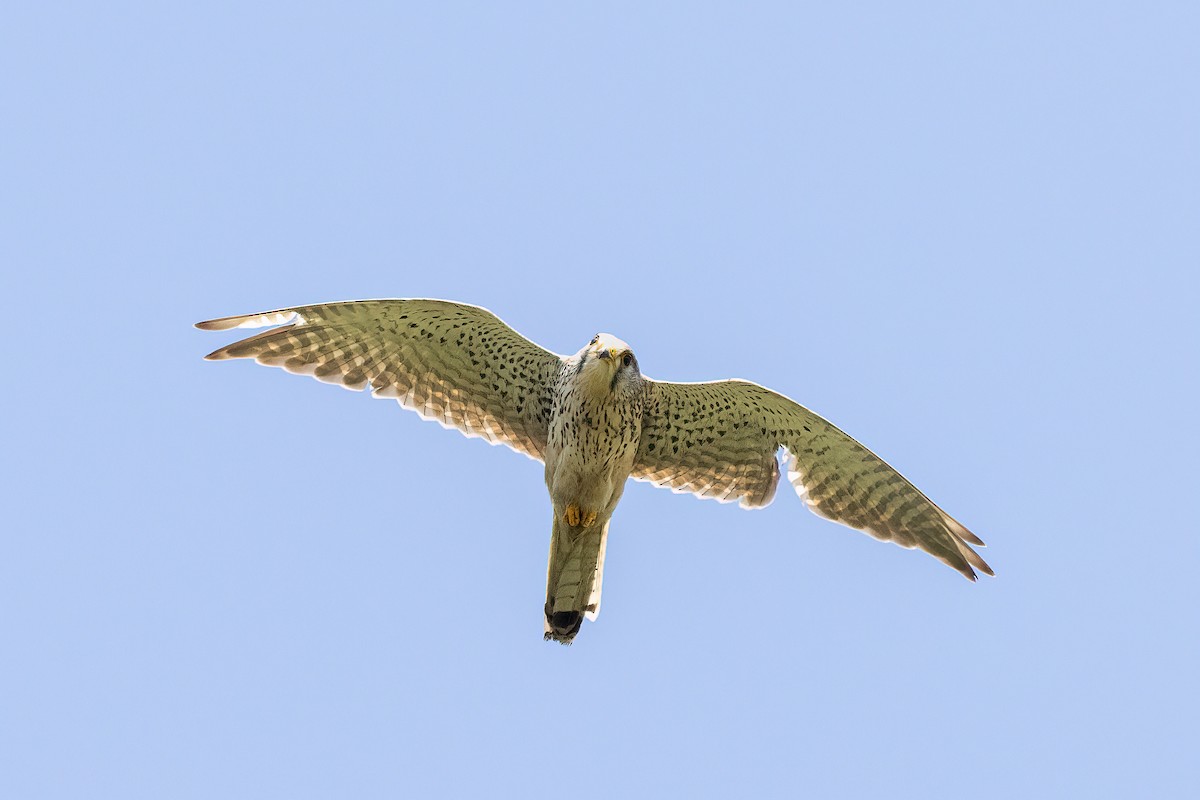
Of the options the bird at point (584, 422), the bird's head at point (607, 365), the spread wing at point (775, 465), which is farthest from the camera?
the spread wing at point (775, 465)

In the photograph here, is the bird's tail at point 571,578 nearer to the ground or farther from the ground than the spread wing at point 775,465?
nearer to the ground

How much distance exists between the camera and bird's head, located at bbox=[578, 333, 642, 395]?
10.3m

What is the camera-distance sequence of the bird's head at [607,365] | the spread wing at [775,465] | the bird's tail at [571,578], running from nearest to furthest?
the bird's head at [607,365] < the bird's tail at [571,578] < the spread wing at [775,465]

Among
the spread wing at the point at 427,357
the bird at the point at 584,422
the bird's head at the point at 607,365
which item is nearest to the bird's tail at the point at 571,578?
the bird at the point at 584,422

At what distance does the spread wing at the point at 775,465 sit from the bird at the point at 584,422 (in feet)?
0.04

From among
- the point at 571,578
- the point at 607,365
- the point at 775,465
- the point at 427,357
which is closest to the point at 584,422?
the point at 607,365

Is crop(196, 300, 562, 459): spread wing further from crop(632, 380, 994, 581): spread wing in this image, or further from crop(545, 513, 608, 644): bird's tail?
crop(632, 380, 994, 581): spread wing

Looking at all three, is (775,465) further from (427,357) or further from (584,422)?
(427,357)

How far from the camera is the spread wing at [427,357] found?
10906 millimetres

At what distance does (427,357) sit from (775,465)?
287cm

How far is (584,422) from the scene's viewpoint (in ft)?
34.6

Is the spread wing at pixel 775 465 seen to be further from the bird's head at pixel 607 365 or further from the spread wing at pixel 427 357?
the spread wing at pixel 427 357

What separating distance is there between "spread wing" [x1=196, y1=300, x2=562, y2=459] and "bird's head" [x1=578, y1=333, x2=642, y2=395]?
0.59 meters

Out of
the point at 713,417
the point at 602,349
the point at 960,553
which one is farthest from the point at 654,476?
the point at 960,553
